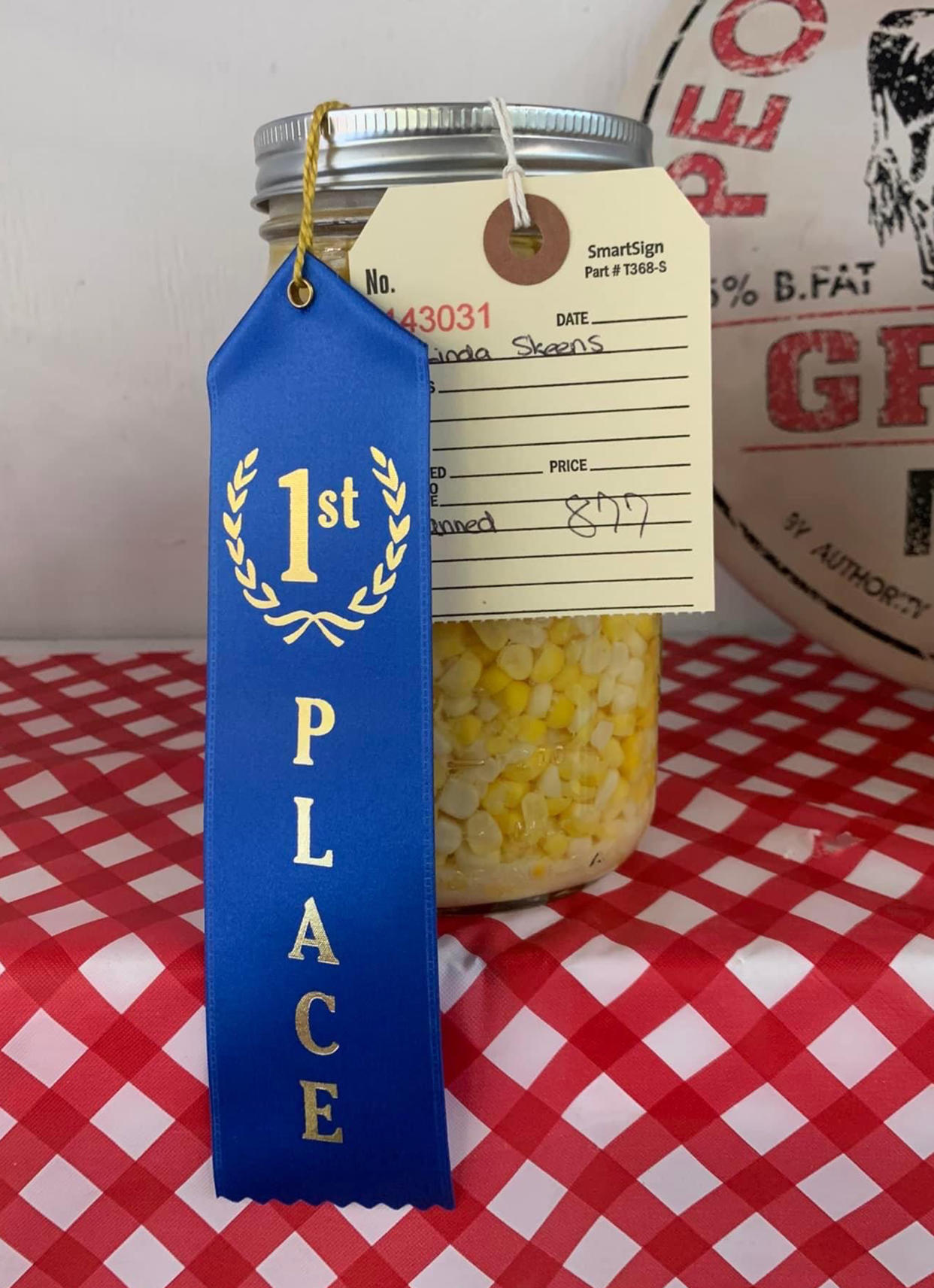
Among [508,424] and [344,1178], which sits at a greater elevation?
[508,424]

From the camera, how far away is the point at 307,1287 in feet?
1.62

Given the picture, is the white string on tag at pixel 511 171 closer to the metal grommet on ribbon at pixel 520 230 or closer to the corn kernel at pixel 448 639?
the metal grommet on ribbon at pixel 520 230

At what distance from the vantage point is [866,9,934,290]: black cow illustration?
78 cm

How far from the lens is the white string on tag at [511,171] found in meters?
0.44

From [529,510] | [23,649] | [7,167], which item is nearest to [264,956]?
[529,510]

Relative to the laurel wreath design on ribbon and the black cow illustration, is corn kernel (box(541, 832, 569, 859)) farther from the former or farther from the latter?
the black cow illustration

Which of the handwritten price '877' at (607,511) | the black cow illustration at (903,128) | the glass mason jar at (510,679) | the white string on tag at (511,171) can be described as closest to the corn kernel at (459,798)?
the glass mason jar at (510,679)

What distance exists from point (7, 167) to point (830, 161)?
2.14ft

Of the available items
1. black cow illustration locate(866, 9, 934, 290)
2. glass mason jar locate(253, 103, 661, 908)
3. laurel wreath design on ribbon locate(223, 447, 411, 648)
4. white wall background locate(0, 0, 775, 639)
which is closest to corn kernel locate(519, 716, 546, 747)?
glass mason jar locate(253, 103, 661, 908)

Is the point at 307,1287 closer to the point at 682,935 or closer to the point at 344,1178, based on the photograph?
the point at 344,1178

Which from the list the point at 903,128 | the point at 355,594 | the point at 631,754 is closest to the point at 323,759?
the point at 355,594

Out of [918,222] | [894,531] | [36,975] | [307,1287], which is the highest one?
[918,222]

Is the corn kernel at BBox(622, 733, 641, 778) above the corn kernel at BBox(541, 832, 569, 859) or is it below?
above

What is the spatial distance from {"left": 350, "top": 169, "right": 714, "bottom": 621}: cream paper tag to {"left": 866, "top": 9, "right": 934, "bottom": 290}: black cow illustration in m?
0.41
